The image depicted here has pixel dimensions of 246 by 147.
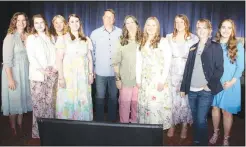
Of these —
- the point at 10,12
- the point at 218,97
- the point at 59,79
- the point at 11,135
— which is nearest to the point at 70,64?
the point at 59,79

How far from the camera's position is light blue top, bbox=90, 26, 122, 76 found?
3205mm

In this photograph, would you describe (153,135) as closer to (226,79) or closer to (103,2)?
(226,79)

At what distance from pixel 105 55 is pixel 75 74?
1.40ft

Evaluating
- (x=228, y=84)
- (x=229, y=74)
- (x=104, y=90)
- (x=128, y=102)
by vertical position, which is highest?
(x=229, y=74)

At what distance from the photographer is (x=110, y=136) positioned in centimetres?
88

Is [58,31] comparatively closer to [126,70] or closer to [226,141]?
[126,70]

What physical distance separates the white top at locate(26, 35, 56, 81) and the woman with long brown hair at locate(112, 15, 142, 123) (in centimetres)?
68

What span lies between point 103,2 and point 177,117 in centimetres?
328

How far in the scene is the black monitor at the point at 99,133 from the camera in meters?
0.86

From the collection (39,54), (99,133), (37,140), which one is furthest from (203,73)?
(99,133)

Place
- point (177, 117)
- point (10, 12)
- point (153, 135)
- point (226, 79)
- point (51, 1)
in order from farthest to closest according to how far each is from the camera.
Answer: point (51, 1) → point (10, 12) → point (177, 117) → point (226, 79) → point (153, 135)

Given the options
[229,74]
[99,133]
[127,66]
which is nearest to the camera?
[99,133]

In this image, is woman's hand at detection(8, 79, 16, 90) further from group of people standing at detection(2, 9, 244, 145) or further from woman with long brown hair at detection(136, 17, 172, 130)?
woman with long brown hair at detection(136, 17, 172, 130)

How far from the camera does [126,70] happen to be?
3143 millimetres
